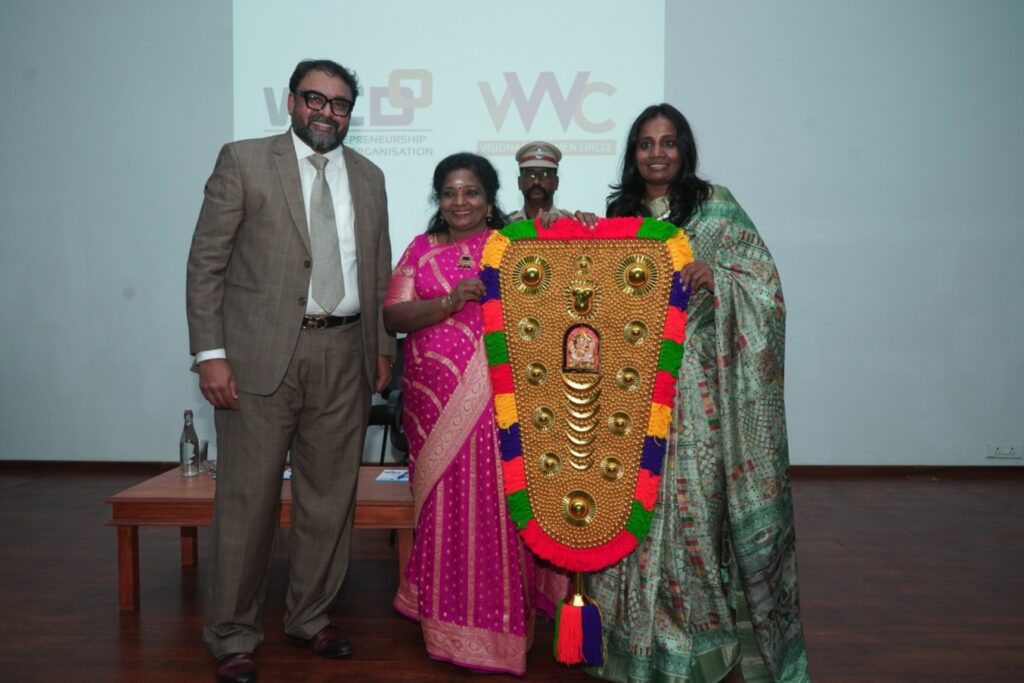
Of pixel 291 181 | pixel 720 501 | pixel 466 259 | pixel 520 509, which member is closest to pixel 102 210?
pixel 291 181

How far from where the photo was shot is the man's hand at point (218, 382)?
7.04 ft

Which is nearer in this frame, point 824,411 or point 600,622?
point 600,622

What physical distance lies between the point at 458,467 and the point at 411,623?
743mm

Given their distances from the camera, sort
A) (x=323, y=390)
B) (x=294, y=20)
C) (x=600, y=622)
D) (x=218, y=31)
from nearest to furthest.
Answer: (x=600, y=622) < (x=323, y=390) < (x=294, y=20) < (x=218, y=31)

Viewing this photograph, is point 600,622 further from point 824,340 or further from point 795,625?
point 824,340

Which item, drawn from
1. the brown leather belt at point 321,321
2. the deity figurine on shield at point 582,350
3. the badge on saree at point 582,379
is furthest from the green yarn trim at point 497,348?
the brown leather belt at point 321,321

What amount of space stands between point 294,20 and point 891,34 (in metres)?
3.73

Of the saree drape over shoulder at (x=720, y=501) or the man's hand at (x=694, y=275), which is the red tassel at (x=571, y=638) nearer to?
the saree drape over shoulder at (x=720, y=501)

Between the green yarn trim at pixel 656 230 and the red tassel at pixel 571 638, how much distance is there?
103 centimetres

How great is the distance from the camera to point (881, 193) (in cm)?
501

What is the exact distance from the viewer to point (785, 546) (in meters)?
2.12

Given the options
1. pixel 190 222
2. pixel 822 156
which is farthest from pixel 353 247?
pixel 822 156

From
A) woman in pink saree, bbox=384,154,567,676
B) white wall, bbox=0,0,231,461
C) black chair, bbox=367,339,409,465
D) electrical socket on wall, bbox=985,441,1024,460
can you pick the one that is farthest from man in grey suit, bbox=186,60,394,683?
electrical socket on wall, bbox=985,441,1024,460

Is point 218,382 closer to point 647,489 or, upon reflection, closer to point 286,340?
point 286,340
